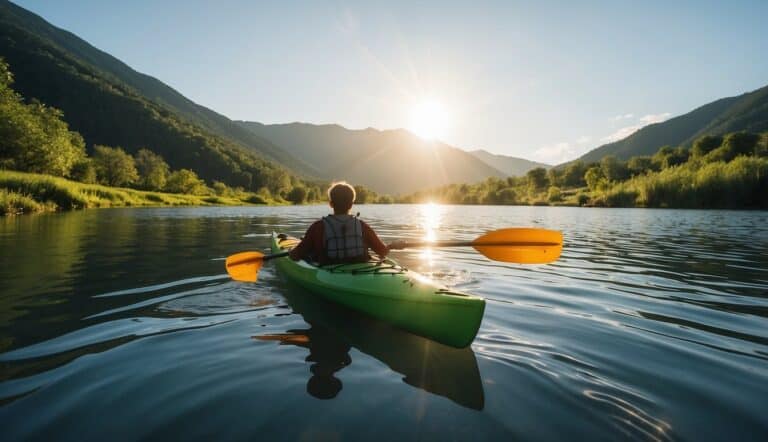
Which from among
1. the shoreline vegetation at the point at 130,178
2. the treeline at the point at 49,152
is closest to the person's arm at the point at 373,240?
the shoreline vegetation at the point at 130,178

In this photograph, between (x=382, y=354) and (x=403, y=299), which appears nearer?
(x=382, y=354)

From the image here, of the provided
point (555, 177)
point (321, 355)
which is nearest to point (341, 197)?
point (321, 355)

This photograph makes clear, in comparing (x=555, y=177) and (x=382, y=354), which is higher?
(x=555, y=177)

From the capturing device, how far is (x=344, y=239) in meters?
Result: 5.71

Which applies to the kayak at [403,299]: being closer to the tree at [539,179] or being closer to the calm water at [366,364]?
the calm water at [366,364]

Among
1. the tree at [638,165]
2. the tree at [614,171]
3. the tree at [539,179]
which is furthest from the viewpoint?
the tree at [539,179]

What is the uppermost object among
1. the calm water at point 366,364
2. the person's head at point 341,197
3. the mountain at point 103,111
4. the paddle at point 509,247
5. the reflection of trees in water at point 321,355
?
the mountain at point 103,111

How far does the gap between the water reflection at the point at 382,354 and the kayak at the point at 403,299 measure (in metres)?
0.21

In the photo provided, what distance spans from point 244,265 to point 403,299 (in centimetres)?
334

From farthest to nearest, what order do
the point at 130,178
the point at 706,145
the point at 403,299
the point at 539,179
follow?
1. the point at 539,179
2. the point at 706,145
3. the point at 130,178
4. the point at 403,299

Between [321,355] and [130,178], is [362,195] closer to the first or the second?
[130,178]

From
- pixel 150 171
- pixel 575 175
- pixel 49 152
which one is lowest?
pixel 49 152

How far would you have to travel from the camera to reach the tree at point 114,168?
61.5m

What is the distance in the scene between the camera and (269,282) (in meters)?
7.64
